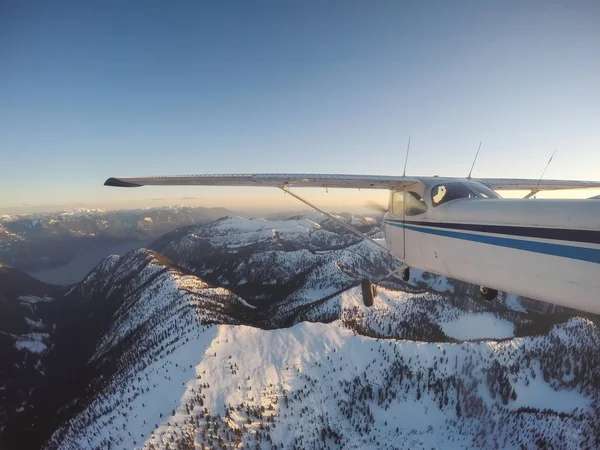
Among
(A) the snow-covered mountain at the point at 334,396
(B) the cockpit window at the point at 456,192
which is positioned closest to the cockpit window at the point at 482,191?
(B) the cockpit window at the point at 456,192

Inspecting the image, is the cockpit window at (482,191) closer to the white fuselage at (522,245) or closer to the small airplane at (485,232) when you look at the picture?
the small airplane at (485,232)

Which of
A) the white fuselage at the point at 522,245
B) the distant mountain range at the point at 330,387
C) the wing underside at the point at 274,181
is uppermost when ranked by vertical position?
the wing underside at the point at 274,181

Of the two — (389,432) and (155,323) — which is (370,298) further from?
(155,323)

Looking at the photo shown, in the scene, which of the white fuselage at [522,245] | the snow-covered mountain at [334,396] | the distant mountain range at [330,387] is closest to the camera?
the white fuselage at [522,245]

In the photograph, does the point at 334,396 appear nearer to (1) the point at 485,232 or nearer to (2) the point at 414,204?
(2) the point at 414,204

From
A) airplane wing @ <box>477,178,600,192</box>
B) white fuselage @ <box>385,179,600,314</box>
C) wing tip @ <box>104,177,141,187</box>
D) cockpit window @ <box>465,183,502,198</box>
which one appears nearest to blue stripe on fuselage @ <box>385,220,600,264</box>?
white fuselage @ <box>385,179,600,314</box>

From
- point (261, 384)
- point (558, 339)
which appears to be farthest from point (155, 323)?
point (558, 339)

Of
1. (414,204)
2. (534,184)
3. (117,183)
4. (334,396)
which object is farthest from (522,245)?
(334,396)
